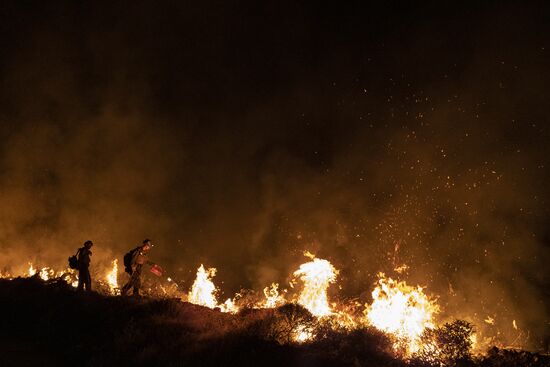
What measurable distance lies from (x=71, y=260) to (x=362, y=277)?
21827 millimetres

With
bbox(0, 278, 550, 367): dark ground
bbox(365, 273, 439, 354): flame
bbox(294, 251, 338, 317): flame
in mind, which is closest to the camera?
bbox(0, 278, 550, 367): dark ground

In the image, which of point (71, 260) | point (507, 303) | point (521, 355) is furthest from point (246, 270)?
point (521, 355)

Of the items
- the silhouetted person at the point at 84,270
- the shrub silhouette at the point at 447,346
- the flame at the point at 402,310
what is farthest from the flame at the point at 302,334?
the silhouetted person at the point at 84,270

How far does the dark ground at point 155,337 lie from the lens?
8328 mm

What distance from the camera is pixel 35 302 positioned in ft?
34.2

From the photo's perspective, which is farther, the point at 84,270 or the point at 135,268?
the point at 135,268

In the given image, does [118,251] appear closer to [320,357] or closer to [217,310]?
[217,310]

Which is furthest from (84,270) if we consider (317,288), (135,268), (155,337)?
(317,288)

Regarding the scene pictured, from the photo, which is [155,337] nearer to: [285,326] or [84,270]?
[285,326]

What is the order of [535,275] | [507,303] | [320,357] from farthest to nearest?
[535,275] < [507,303] < [320,357]

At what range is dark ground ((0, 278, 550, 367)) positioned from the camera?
8.33 metres

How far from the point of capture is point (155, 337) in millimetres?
9227

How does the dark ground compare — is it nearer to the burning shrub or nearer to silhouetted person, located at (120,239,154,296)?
the burning shrub

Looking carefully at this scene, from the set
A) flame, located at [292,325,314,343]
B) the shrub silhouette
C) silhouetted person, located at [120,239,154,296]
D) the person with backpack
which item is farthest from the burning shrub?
the person with backpack
